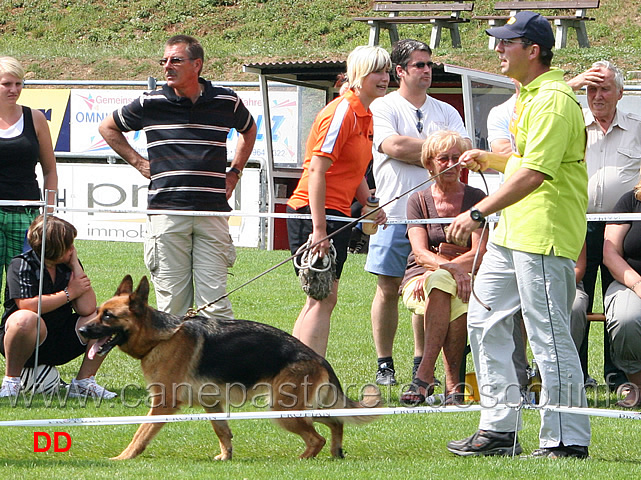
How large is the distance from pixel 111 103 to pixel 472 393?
1275 cm

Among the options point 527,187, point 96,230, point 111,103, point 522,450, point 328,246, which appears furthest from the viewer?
point 111,103

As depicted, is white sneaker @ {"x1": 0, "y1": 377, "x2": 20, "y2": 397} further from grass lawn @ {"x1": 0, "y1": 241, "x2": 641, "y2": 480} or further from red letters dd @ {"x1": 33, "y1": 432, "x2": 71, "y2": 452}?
red letters dd @ {"x1": 33, "y1": 432, "x2": 71, "y2": 452}

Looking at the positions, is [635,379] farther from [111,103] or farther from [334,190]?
[111,103]

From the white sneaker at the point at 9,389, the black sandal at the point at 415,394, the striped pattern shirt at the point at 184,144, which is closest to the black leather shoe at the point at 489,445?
the black sandal at the point at 415,394

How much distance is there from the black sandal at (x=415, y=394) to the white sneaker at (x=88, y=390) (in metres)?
1.86

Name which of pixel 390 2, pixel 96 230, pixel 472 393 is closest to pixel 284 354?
pixel 472 393

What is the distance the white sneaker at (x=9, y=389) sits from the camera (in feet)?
20.1

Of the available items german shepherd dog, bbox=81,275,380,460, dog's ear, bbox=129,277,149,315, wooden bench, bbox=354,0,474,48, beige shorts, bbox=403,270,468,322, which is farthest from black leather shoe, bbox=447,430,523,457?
wooden bench, bbox=354,0,474,48

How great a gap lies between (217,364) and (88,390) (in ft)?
5.21

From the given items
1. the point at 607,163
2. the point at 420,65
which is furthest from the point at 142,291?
the point at 607,163

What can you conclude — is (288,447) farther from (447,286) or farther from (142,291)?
(447,286)

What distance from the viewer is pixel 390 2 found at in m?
23.8

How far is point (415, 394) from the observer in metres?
5.96

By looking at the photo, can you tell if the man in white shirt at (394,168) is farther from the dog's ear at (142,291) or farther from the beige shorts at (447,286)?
the dog's ear at (142,291)
